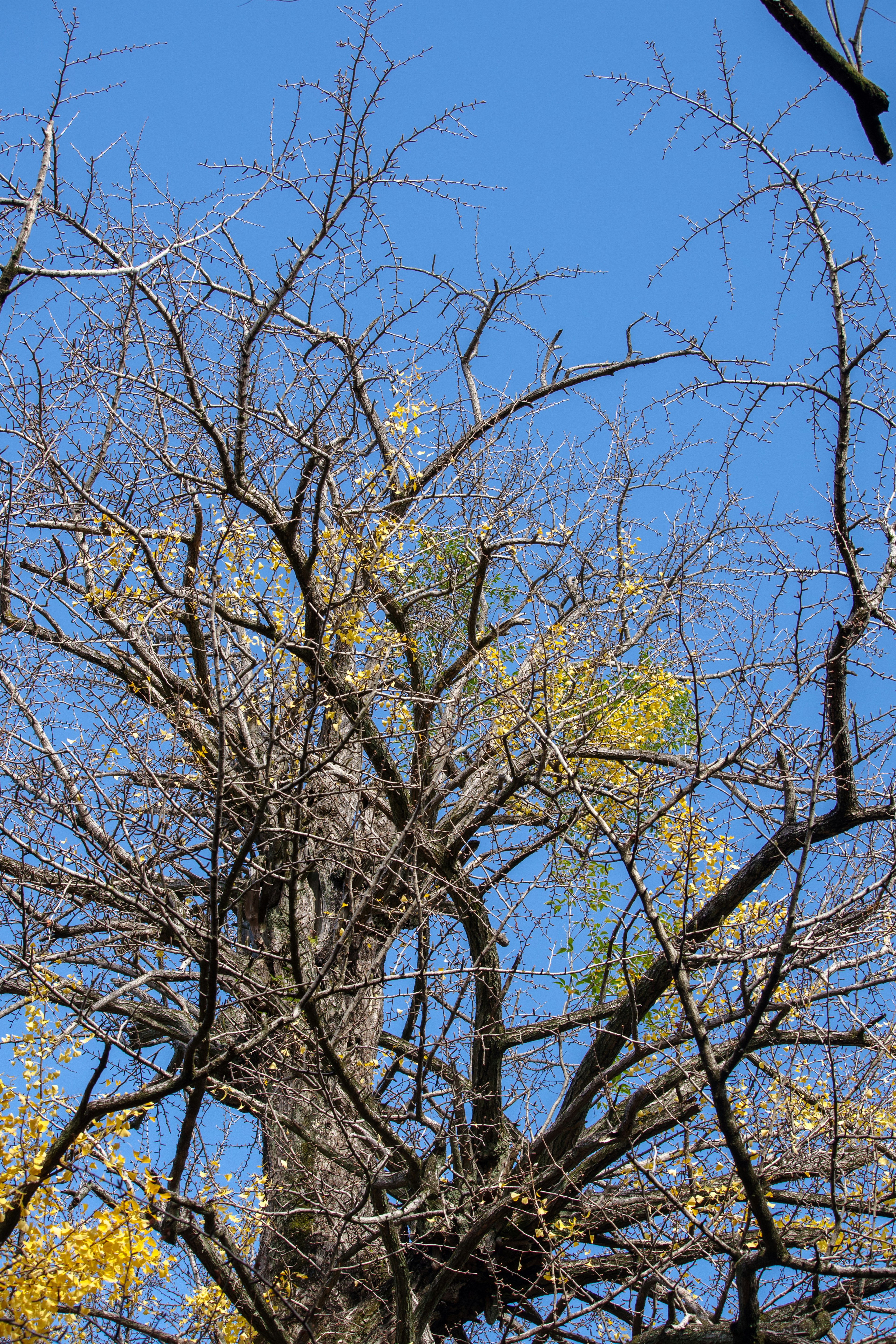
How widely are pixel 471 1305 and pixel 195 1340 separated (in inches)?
66.7

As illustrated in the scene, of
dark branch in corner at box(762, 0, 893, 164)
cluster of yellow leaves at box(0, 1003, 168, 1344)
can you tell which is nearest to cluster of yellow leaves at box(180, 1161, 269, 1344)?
cluster of yellow leaves at box(0, 1003, 168, 1344)

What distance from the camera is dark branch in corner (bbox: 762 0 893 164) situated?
1945 millimetres

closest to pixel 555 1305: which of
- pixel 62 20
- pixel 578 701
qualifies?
pixel 578 701

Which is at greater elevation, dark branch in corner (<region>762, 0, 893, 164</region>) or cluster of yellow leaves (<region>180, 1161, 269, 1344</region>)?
dark branch in corner (<region>762, 0, 893, 164</region>)

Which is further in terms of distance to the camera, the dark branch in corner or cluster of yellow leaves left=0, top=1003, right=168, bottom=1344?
cluster of yellow leaves left=0, top=1003, right=168, bottom=1344

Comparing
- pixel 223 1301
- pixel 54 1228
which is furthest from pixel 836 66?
pixel 223 1301

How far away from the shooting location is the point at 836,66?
1.95 meters

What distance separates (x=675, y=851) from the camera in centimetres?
562

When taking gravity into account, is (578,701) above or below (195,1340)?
above

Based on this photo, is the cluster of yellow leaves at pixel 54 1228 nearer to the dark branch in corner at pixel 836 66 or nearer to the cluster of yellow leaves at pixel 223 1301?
the cluster of yellow leaves at pixel 223 1301

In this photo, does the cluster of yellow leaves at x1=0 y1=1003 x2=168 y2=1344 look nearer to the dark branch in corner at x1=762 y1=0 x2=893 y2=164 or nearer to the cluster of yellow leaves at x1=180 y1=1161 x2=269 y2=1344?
the cluster of yellow leaves at x1=180 y1=1161 x2=269 y2=1344

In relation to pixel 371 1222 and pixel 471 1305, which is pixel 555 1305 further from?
pixel 471 1305

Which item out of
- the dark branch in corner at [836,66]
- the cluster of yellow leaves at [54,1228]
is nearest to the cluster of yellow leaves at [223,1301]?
the cluster of yellow leaves at [54,1228]

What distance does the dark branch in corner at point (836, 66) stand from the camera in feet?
6.38
